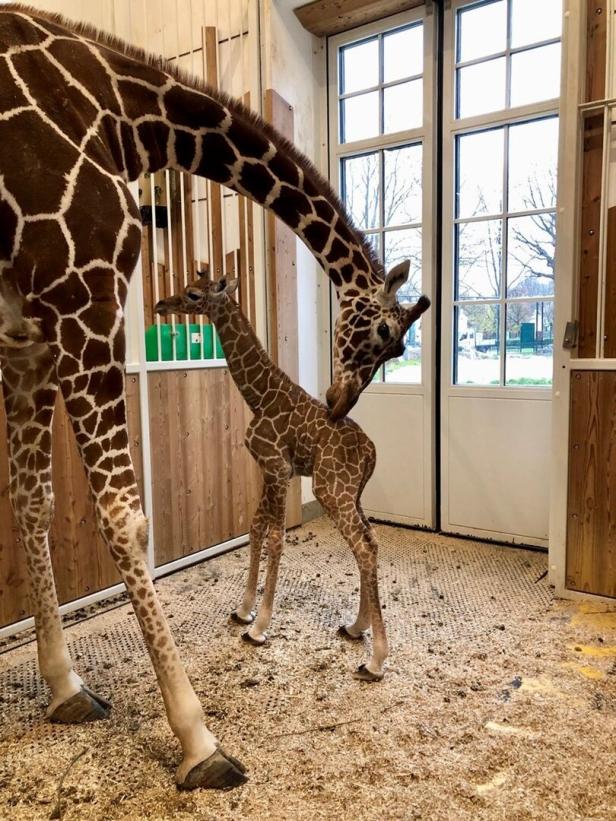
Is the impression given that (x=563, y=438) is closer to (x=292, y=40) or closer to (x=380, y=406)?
(x=380, y=406)

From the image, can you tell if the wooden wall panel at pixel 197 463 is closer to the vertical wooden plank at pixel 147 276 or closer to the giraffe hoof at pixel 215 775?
the vertical wooden plank at pixel 147 276

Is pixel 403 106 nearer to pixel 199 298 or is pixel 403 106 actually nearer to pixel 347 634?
pixel 199 298

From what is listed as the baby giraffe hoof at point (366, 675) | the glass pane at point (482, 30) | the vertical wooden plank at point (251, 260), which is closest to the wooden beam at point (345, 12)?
the glass pane at point (482, 30)

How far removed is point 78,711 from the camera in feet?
5.89

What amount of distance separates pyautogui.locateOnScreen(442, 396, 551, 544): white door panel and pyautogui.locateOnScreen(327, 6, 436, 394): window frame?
0.36 metres

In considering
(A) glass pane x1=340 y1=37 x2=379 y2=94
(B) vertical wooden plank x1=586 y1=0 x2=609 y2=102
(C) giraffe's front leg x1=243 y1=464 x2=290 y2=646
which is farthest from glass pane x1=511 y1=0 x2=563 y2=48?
(C) giraffe's front leg x1=243 y1=464 x2=290 y2=646

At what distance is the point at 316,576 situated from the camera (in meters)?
2.91

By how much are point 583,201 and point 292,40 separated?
2.04m

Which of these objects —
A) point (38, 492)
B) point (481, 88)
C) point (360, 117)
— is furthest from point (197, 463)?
point (481, 88)

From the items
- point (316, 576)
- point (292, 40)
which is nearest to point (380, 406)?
point (316, 576)

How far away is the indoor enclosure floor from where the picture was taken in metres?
1.46

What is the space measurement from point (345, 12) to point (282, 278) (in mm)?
1528

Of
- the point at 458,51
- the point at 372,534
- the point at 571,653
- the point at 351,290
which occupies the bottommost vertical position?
the point at 571,653

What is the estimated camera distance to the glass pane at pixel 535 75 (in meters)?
3.03
